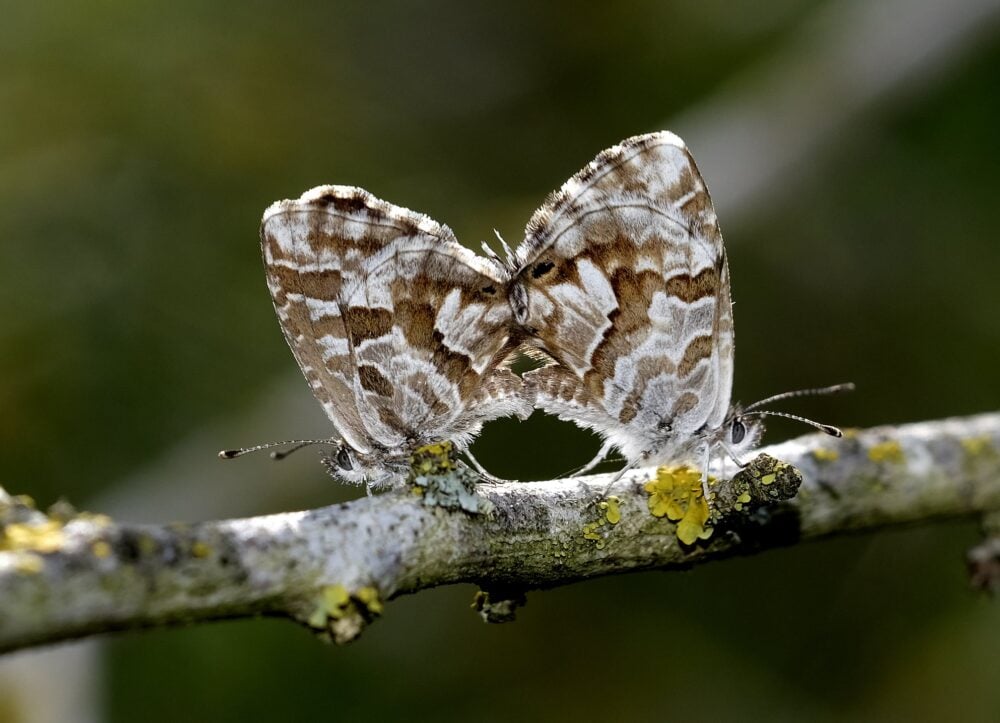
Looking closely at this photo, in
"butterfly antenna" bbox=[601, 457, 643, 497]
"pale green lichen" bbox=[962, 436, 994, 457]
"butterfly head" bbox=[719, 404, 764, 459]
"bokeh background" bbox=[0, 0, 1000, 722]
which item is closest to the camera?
"butterfly antenna" bbox=[601, 457, 643, 497]

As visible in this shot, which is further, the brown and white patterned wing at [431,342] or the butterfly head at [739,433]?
the butterfly head at [739,433]

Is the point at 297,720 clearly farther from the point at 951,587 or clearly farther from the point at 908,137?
the point at 908,137

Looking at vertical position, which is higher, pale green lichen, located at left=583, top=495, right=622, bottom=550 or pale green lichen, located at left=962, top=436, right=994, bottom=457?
pale green lichen, located at left=962, top=436, right=994, bottom=457

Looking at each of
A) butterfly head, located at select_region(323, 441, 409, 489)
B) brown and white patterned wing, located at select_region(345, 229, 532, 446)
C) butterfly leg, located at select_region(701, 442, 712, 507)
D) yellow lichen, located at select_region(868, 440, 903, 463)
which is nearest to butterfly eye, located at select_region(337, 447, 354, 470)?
butterfly head, located at select_region(323, 441, 409, 489)

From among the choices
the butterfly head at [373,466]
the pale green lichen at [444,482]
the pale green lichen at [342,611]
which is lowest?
the pale green lichen at [342,611]

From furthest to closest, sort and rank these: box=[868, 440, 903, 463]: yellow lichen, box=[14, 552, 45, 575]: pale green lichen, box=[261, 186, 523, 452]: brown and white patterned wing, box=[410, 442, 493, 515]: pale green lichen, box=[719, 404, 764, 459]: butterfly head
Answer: box=[719, 404, 764, 459]: butterfly head, box=[868, 440, 903, 463]: yellow lichen, box=[261, 186, 523, 452]: brown and white patterned wing, box=[410, 442, 493, 515]: pale green lichen, box=[14, 552, 45, 575]: pale green lichen

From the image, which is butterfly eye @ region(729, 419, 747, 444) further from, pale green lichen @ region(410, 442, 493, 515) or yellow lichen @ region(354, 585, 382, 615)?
yellow lichen @ region(354, 585, 382, 615)

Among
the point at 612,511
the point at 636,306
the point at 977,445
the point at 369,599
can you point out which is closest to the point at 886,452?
the point at 977,445

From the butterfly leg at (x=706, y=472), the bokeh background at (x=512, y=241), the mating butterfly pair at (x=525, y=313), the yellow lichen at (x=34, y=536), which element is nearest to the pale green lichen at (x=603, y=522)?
the butterfly leg at (x=706, y=472)

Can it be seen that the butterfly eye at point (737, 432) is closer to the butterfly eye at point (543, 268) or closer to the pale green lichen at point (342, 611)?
the butterfly eye at point (543, 268)
